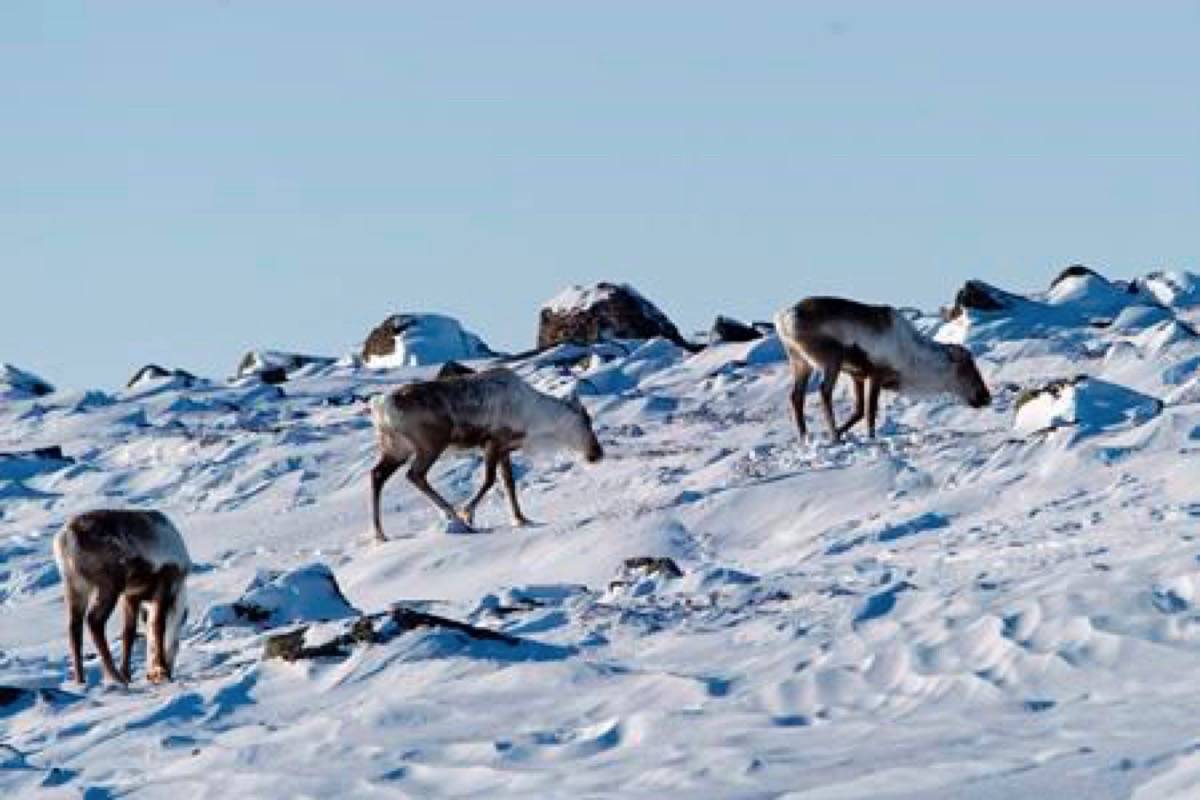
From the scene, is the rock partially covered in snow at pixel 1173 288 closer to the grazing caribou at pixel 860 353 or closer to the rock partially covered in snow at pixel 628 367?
the rock partially covered in snow at pixel 628 367

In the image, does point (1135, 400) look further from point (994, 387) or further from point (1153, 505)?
point (994, 387)

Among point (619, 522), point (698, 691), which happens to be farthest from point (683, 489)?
→ point (698, 691)

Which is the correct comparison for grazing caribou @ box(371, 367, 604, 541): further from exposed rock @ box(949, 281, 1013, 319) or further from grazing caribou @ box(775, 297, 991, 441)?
exposed rock @ box(949, 281, 1013, 319)

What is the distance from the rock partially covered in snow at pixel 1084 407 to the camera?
1845 centimetres

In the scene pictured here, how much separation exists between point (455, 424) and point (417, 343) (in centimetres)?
1788

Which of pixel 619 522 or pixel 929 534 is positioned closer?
pixel 929 534

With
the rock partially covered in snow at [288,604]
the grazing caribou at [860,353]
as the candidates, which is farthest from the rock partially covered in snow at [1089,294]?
the rock partially covered in snow at [288,604]

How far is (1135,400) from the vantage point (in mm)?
19062

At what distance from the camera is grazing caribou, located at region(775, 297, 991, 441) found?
70.5ft

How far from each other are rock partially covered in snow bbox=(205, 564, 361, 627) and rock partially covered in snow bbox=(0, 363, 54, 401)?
970 inches

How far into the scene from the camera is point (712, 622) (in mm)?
11766

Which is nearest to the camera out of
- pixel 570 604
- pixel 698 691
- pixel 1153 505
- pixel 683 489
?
pixel 698 691

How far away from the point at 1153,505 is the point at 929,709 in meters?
5.43

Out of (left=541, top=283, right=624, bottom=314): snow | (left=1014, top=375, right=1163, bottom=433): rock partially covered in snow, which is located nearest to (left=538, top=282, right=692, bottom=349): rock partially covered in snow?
(left=541, top=283, right=624, bottom=314): snow
